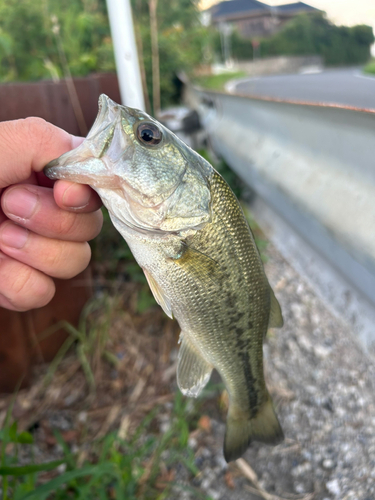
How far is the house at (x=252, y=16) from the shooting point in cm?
1826

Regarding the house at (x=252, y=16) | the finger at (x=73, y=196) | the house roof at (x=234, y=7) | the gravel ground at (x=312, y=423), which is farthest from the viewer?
the house at (x=252, y=16)

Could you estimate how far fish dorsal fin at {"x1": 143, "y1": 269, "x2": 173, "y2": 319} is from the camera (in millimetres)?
1461

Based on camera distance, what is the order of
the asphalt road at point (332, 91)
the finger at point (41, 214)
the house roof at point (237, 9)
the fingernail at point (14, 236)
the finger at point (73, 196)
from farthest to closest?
the house roof at point (237, 9)
the asphalt road at point (332, 91)
the fingernail at point (14, 236)
the finger at point (41, 214)
the finger at point (73, 196)

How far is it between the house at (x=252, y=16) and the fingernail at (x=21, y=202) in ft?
61.5

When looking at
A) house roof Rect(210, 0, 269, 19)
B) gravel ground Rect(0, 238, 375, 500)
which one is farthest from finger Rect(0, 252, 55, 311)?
house roof Rect(210, 0, 269, 19)

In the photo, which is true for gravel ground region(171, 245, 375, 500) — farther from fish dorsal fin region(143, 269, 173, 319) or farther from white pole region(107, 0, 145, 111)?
white pole region(107, 0, 145, 111)

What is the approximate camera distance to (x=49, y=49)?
6.12m

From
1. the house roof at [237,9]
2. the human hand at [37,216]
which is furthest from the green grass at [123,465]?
the house roof at [237,9]

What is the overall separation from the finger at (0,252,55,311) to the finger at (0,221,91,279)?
5cm

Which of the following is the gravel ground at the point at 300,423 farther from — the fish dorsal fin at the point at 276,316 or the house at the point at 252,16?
the house at the point at 252,16

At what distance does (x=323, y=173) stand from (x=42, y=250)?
138cm

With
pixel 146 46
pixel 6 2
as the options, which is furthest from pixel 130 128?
pixel 146 46

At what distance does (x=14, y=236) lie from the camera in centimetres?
159

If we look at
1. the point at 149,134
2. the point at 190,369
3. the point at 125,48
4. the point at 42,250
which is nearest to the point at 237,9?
the point at 125,48
